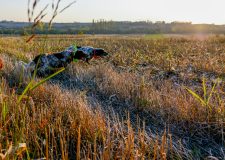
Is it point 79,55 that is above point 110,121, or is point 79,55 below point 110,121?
above

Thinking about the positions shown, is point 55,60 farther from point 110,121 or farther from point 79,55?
point 110,121

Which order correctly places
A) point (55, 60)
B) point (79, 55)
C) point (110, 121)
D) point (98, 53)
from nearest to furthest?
point (110, 121)
point (55, 60)
point (79, 55)
point (98, 53)

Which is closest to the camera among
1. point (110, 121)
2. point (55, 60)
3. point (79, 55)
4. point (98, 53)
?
point (110, 121)

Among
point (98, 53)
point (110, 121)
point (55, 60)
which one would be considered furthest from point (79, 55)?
point (110, 121)

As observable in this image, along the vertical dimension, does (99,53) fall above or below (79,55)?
below

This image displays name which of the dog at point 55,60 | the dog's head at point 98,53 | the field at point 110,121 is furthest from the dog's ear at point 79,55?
the field at point 110,121

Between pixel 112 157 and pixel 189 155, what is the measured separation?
0.59 meters

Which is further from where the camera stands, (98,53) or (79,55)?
(98,53)

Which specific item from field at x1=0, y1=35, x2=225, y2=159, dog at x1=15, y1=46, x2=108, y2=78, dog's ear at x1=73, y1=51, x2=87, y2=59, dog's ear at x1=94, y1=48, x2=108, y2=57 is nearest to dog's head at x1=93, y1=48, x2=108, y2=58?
dog's ear at x1=94, y1=48, x2=108, y2=57

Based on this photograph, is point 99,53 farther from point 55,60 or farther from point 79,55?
point 55,60

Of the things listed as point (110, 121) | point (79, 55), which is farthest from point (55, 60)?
point (110, 121)

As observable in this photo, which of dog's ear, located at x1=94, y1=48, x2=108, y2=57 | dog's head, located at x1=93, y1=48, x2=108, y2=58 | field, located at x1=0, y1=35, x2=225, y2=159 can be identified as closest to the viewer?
field, located at x1=0, y1=35, x2=225, y2=159

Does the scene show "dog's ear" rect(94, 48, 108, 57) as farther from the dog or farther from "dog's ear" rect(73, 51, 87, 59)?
"dog's ear" rect(73, 51, 87, 59)

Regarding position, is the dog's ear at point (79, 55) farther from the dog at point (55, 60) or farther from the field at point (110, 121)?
the field at point (110, 121)
